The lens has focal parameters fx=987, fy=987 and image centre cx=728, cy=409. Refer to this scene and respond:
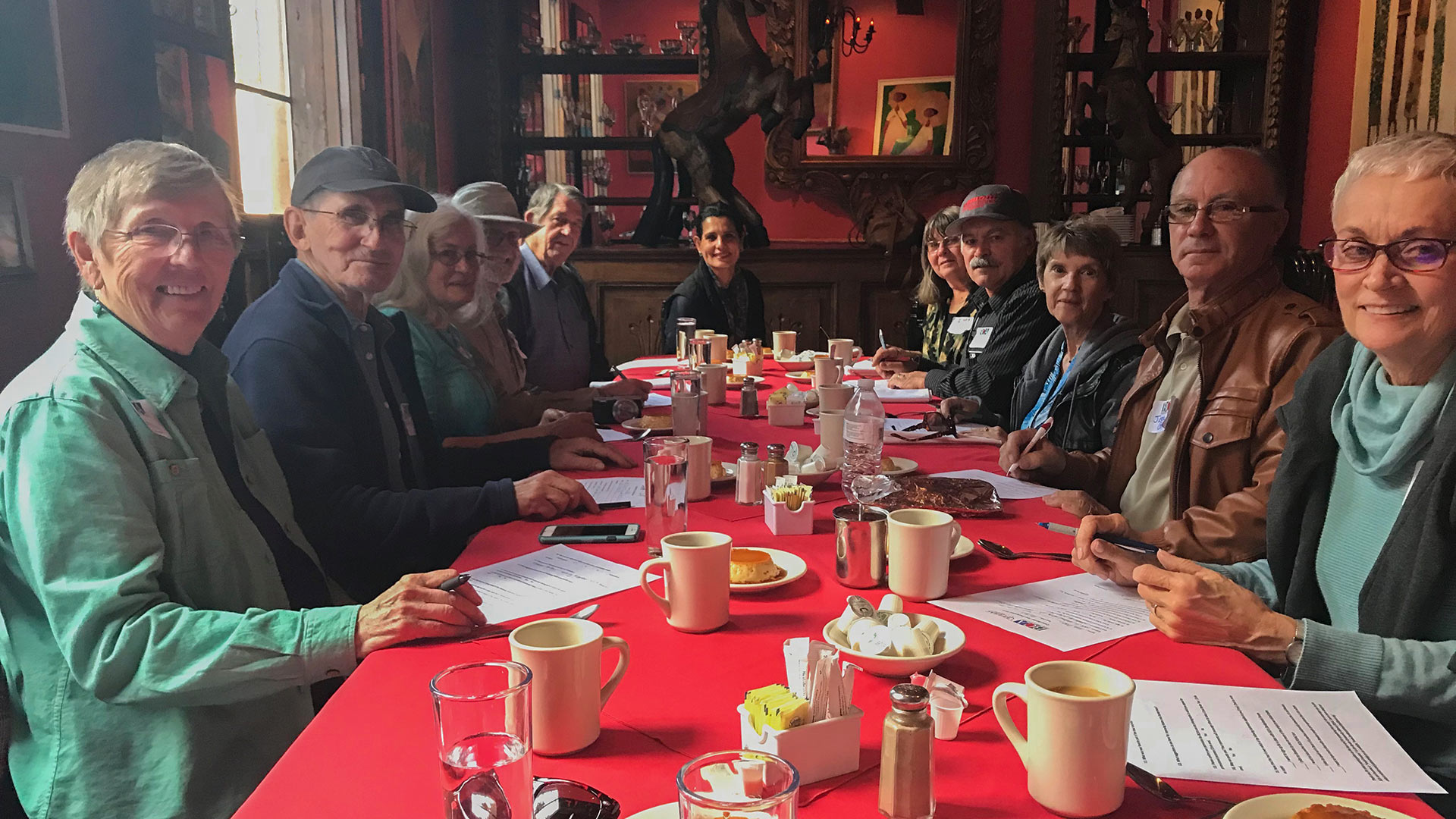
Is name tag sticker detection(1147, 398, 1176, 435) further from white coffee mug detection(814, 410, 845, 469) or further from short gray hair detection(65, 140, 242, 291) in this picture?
short gray hair detection(65, 140, 242, 291)

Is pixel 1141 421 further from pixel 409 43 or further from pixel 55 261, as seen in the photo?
pixel 409 43

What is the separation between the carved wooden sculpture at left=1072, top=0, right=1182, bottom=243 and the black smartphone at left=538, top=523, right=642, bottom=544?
5323mm

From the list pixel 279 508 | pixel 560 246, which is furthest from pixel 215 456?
pixel 560 246

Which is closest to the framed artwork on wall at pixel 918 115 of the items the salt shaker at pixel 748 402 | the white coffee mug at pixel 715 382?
the white coffee mug at pixel 715 382

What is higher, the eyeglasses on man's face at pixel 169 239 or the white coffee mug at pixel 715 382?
the eyeglasses on man's face at pixel 169 239

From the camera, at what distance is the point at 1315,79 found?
6.11 metres

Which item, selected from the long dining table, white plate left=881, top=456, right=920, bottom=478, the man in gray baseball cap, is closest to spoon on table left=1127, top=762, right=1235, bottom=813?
the long dining table

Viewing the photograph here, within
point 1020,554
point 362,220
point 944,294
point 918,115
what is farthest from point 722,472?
point 918,115

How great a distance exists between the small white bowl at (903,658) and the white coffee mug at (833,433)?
1091 mm

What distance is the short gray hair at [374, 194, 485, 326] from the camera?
2.97 meters

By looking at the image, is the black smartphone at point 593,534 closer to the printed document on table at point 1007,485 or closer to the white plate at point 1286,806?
the printed document on table at point 1007,485

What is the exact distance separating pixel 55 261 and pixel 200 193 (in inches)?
56.8

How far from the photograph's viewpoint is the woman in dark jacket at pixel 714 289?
5426 mm

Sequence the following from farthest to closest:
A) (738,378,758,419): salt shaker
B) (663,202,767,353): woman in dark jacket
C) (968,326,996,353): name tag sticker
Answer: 1. (663,202,767,353): woman in dark jacket
2. (968,326,996,353): name tag sticker
3. (738,378,758,419): salt shaker
